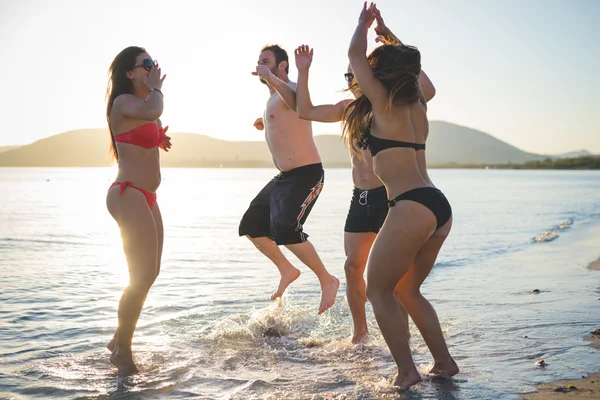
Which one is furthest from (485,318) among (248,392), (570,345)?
(248,392)

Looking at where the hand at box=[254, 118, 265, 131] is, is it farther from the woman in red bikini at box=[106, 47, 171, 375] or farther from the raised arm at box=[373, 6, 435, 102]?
the raised arm at box=[373, 6, 435, 102]

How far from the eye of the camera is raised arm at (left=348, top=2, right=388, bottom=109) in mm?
4336

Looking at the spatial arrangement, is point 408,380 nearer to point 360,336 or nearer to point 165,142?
point 360,336

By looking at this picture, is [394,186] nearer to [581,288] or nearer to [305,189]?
[305,189]

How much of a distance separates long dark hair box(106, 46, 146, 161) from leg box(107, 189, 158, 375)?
1.86 ft

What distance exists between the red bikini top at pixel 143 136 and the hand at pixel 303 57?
124 centimetres

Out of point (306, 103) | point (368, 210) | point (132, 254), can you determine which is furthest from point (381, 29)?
point (132, 254)

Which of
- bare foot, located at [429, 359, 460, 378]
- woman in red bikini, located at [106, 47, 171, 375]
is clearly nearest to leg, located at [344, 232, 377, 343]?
bare foot, located at [429, 359, 460, 378]

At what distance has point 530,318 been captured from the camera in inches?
277

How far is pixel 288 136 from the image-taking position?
671 centimetres

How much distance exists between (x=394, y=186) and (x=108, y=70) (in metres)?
2.49

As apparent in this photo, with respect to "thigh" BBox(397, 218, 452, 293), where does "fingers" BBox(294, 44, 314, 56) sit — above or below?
above

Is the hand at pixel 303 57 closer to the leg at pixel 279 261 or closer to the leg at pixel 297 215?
the leg at pixel 297 215

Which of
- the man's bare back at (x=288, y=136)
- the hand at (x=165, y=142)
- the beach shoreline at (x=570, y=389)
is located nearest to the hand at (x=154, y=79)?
the hand at (x=165, y=142)
